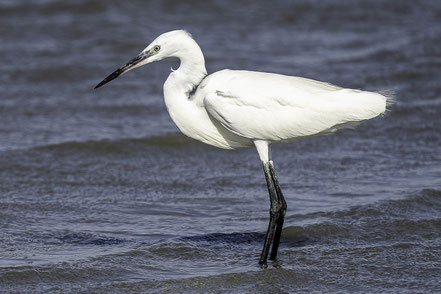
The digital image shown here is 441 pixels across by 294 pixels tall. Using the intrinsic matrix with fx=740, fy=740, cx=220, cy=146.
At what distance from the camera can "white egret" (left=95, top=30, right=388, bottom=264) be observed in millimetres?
6133

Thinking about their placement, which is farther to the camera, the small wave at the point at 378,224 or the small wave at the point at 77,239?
the small wave at the point at 378,224

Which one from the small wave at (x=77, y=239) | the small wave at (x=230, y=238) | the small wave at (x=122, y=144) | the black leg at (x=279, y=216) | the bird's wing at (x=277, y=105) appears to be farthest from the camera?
the small wave at (x=122, y=144)

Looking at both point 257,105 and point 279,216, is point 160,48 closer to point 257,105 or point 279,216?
point 257,105

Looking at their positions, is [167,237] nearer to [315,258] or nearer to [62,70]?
[315,258]

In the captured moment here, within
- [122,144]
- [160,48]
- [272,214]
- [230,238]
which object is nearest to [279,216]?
[272,214]

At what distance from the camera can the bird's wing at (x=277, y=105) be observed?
6.12 metres

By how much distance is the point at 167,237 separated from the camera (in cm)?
694

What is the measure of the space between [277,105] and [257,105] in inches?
6.8

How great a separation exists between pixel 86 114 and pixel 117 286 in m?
5.83

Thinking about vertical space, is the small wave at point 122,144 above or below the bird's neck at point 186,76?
below

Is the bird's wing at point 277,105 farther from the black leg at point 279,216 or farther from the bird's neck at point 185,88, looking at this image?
the black leg at point 279,216

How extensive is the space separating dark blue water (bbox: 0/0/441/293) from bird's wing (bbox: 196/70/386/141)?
1.19m

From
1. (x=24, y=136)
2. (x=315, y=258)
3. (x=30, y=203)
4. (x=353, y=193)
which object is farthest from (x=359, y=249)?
(x=24, y=136)

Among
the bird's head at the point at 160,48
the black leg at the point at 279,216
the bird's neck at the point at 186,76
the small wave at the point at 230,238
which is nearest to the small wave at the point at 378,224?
the small wave at the point at 230,238
